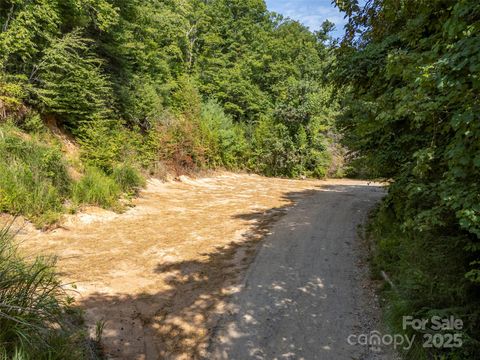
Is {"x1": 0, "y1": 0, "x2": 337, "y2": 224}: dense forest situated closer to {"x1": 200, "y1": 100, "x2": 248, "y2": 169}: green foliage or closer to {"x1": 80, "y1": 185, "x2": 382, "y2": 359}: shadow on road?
{"x1": 200, "y1": 100, "x2": 248, "y2": 169}: green foliage

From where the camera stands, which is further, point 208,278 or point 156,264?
point 156,264

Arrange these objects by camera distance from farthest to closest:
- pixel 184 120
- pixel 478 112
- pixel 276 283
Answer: pixel 184 120
pixel 276 283
pixel 478 112

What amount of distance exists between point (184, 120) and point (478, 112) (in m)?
14.0

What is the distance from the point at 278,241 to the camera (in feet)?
21.4

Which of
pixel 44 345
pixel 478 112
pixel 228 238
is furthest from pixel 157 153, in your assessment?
pixel 478 112

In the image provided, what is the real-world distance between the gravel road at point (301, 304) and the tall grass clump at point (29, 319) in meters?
1.40

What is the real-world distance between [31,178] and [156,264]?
3558mm

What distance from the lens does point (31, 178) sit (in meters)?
6.50

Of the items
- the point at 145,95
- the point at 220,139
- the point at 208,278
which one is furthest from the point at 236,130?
the point at 208,278

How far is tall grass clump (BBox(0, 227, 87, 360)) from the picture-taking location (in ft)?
7.06

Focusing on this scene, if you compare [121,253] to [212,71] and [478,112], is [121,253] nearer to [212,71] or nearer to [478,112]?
[478,112]

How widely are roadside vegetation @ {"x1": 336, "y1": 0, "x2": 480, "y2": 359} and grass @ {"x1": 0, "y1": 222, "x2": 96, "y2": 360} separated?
3.15m

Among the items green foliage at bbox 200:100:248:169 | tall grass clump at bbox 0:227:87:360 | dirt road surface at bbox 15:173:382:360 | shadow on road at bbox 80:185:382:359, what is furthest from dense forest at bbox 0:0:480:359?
dirt road surface at bbox 15:173:382:360

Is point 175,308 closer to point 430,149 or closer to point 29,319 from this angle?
point 29,319
